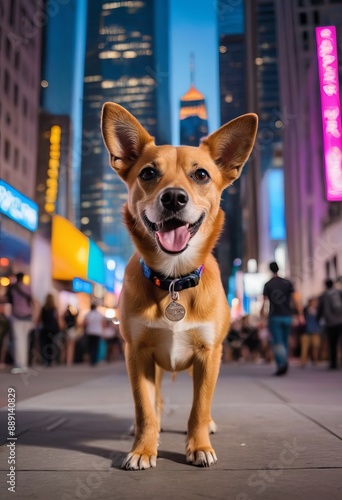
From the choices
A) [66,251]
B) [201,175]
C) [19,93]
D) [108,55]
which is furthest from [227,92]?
[19,93]

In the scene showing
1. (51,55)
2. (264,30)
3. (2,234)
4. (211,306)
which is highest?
(264,30)

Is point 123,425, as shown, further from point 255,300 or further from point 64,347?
point 255,300

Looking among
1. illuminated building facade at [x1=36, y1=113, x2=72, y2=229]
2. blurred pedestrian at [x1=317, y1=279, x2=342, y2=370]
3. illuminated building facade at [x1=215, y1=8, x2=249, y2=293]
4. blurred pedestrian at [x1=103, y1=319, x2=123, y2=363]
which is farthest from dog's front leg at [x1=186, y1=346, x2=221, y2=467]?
illuminated building facade at [x1=36, y1=113, x2=72, y2=229]

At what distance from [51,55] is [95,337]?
31163mm

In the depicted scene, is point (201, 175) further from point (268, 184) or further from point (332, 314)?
point (268, 184)

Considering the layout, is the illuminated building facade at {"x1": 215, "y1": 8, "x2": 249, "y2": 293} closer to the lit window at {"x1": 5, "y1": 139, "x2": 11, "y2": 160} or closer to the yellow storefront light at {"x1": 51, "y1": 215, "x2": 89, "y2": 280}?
the yellow storefront light at {"x1": 51, "y1": 215, "x2": 89, "y2": 280}

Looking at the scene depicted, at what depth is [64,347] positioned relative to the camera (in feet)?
48.1

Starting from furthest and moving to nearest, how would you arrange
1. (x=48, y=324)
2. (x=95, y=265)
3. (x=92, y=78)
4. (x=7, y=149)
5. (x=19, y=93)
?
(x=19, y=93)
(x=7, y=149)
(x=95, y=265)
(x=92, y=78)
(x=48, y=324)

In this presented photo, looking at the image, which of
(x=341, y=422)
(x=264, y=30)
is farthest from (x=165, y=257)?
(x=264, y=30)

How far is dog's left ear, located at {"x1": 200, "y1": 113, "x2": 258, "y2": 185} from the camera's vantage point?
2994 millimetres

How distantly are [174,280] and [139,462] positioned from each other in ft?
2.93

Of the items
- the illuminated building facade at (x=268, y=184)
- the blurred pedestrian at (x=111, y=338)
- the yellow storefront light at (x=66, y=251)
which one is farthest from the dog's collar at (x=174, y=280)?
the illuminated building facade at (x=268, y=184)

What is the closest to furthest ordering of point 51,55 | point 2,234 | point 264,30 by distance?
point 2,234
point 51,55
point 264,30

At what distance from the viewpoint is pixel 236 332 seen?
58.7ft
